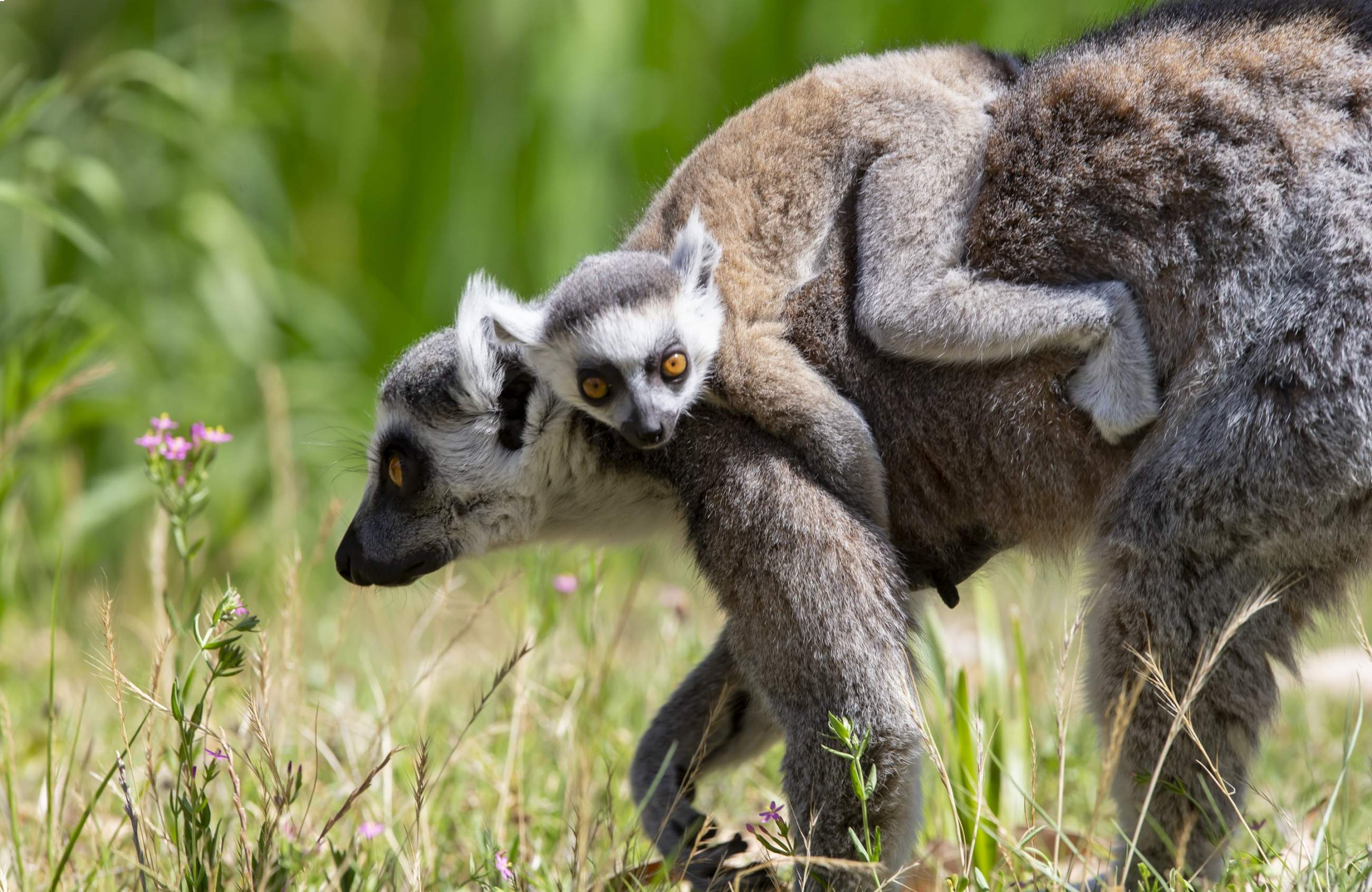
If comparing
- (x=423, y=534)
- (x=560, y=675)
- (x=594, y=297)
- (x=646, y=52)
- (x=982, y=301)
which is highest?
(x=646, y=52)

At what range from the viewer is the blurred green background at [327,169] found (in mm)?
8273

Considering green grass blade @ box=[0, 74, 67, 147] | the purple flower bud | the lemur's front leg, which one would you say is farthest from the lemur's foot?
green grass blade @ box=[0, 74, 67, 147]

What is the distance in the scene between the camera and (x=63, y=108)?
689 centimetres

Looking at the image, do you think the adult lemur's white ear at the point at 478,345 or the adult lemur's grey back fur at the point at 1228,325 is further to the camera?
the adult lemur's white ear at the point at 478,345

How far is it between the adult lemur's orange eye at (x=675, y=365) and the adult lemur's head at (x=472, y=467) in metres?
0.51

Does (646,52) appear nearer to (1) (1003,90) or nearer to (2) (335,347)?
(2) (335,347)

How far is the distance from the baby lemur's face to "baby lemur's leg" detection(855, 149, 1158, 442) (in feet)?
1.59

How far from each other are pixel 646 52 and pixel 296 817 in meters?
7.19

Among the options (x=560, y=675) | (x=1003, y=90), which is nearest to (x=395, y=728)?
(x=560, y=675)

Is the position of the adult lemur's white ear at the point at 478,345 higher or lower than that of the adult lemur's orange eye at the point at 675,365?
higher

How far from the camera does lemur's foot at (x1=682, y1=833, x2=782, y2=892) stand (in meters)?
3.61

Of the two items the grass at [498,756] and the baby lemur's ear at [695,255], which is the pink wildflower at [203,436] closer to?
the grass at [498,756]

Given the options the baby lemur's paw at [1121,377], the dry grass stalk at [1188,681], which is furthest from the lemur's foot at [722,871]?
the baby lemur's paw at [1121,377]

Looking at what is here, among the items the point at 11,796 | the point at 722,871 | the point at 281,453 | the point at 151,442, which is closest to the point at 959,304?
the point at 722,871
